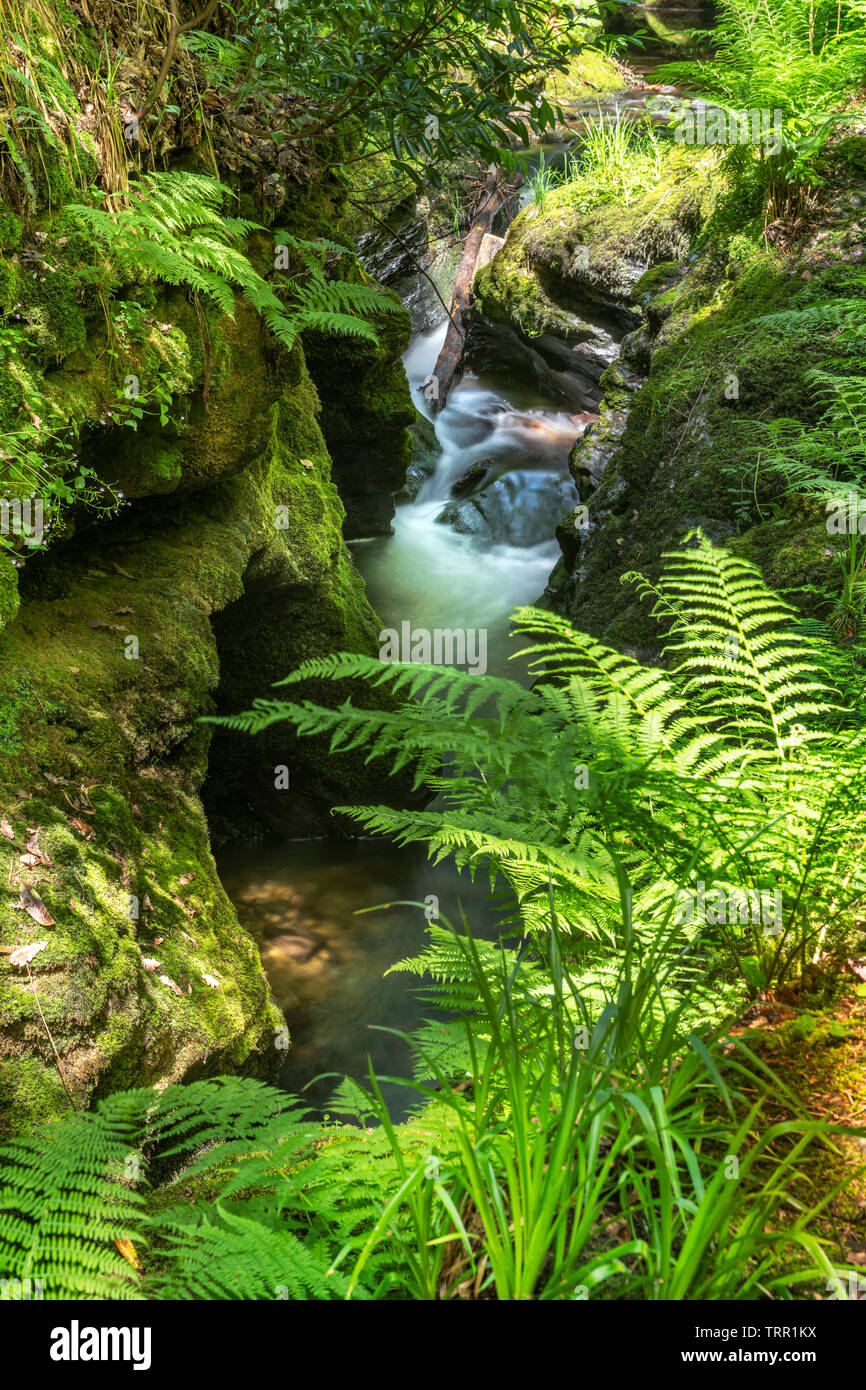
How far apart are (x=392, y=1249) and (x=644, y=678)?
152cm

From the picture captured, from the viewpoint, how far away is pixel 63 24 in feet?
10.3

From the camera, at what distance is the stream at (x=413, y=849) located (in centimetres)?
467

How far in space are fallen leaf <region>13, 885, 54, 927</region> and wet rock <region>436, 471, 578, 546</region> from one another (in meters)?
7.37

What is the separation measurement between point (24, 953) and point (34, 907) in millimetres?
162

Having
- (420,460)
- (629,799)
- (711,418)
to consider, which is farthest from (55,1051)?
(420,460)

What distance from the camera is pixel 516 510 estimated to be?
942 cm

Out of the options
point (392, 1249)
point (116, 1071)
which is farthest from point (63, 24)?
point (392, 1249)

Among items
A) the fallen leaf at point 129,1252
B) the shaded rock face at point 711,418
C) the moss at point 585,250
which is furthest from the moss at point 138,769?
the moss at point 585,250

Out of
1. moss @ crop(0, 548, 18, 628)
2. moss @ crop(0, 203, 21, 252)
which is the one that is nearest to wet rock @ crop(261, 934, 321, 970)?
moss @ crop(0, 548, 18, 628)

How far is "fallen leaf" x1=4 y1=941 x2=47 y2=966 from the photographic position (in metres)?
2.34

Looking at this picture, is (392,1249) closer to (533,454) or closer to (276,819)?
(276,819)

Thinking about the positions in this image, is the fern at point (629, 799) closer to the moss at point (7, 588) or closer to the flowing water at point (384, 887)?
the flowing water at point (384, 887)

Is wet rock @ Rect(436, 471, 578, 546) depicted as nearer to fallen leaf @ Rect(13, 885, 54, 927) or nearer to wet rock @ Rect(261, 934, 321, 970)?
wet rock @ Rect(261, 934, 321, 970)

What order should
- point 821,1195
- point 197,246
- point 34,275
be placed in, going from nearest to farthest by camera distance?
point 821,1195
point 34,275
point 197,246
